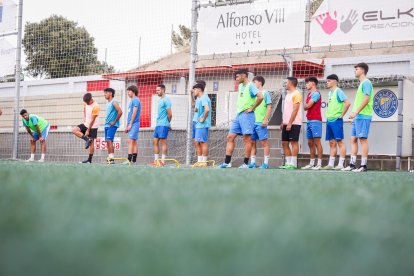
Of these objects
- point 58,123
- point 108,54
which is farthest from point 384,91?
point 58,123

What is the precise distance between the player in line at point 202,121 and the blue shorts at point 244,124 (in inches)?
38.4

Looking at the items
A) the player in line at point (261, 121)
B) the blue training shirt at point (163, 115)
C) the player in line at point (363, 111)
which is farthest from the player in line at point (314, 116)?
the blue training shirt at point (163, 115)

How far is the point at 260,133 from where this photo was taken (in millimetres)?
9609

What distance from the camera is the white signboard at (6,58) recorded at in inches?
515

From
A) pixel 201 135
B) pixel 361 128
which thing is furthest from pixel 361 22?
pixel 201 135

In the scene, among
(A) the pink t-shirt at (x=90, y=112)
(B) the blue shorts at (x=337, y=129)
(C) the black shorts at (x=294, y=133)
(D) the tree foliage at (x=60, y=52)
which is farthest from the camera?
(D) the tree foliage at (x=60, y=52)

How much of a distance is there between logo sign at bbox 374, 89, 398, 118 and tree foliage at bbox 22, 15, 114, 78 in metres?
7.34

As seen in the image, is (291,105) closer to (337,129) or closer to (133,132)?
Result: (337,129)

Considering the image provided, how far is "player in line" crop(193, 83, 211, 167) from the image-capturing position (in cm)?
991

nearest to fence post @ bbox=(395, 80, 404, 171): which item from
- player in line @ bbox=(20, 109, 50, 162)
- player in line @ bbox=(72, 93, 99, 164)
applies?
player in line @ bbox=(72, 93, 99, 164)

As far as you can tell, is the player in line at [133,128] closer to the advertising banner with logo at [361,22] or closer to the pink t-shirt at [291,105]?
the pink t-shirt at [291,105]

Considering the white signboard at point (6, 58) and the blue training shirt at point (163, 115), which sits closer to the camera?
the blue training shirt at point (163, 115)

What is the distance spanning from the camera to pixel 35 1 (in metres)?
13.4

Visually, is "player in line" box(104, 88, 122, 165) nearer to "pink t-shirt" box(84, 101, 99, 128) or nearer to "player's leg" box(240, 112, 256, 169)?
"pink t-shirt" box(84, 101, 99, 128)
